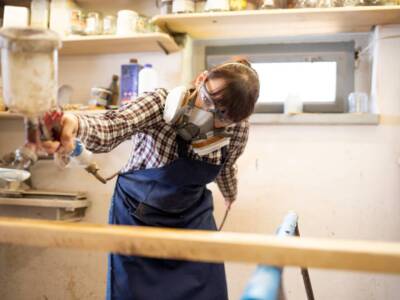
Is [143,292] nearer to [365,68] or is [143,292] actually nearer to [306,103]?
[306,103]

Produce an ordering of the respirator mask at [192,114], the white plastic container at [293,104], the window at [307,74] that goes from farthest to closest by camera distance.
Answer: the window at [307,74] → the white plastic container at [293,104] → the respirator mask at [192,114]

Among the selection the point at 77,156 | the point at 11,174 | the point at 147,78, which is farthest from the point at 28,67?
the point at 147,78

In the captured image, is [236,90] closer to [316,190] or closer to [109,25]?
[316,190]

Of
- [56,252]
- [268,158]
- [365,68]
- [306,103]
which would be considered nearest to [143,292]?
[268,158]

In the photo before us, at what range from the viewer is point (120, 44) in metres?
1.81

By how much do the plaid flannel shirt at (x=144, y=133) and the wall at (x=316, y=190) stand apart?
412mm

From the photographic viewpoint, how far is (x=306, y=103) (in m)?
1.88

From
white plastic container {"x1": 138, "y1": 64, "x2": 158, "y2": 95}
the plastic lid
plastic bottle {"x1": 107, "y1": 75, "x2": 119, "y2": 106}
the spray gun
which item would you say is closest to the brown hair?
the spray gun

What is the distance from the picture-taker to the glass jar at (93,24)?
5.96ft

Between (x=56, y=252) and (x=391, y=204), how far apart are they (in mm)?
1627

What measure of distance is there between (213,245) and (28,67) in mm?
433

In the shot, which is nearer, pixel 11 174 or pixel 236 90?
pixel 236 90

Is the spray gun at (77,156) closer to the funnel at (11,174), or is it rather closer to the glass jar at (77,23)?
the funnel at (11,174)

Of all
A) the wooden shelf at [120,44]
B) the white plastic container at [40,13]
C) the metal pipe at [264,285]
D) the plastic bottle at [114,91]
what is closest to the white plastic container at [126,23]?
the wooden shelf at [120,44]
